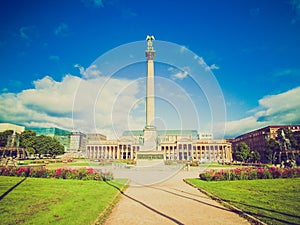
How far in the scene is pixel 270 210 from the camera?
9.42m

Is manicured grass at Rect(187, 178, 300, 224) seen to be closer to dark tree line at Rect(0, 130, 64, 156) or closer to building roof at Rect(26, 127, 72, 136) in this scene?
dark tree line at Rect(0, 130, 64, 156)

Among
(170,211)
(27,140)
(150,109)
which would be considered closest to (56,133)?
(27,140)

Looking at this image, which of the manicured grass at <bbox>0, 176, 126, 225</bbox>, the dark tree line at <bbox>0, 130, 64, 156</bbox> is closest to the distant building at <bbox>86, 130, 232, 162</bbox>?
the dark tree line at <bbox>0, 130, 64, 156</bbox>

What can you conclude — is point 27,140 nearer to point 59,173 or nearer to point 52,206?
point 59,173

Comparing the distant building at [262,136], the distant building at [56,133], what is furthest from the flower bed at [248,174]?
the distant building at [56,133]

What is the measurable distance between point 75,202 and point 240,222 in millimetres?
8291

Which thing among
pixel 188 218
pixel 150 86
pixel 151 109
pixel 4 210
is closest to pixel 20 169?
pixel 4 210

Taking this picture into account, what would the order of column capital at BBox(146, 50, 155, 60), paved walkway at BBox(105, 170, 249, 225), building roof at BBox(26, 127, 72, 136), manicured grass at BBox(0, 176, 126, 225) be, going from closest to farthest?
manicured grass at BBox(0, 176, 126, 225) < paved walkway at BBox(105, 170, 249, 225) < column capital at BBox(146, 50, 155, 60) < building roof at BBox(26, 127, 72, 136)

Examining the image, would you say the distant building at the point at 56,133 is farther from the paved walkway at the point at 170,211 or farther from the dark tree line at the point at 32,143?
the paved walkway at the point at 170,211

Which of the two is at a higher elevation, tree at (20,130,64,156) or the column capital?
the column capital

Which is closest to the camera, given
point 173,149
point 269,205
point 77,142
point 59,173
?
point 269,205

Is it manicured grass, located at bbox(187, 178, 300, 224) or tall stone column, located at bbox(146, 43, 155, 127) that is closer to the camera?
manicured grass, located at bbox(187, 178, 300, 224)

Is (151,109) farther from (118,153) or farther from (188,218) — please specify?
(118,153)

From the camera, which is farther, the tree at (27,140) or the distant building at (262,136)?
the distant building at (262,136)
